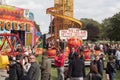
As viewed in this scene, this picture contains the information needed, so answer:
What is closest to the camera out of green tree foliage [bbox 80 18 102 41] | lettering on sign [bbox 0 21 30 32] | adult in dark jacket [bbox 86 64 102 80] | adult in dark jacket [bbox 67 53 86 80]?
adult in dark jacket [bbox 86 64 102 80]

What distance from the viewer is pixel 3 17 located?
1377 inches

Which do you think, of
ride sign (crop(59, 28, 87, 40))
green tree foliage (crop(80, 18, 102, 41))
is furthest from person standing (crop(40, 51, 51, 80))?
green tree foliage (crop(80, 18, 102, 41))

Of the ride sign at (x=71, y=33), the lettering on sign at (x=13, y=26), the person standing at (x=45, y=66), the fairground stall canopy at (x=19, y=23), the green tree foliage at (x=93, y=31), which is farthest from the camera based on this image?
the green tree foliage at (x=93, y=31)

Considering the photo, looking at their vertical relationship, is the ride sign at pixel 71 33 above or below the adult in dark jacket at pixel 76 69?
above

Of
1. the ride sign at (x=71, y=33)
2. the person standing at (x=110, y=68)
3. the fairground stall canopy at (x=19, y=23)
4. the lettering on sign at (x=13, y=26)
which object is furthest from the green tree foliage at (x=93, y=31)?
the person standing at (x=110, y=68)

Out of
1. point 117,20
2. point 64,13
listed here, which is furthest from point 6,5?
point 117,20

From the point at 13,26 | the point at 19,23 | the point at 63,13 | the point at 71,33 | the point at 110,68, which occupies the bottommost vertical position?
the point at 110,68

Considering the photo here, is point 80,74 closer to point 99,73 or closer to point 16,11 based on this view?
point 99,73

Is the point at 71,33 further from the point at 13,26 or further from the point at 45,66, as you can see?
the point at 13,26

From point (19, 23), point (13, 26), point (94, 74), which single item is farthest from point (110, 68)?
point (19, 23)

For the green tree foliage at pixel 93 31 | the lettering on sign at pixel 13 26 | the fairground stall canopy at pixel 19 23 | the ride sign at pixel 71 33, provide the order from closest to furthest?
1. the ride sign at pixel 71 33
2. the lettering on sign at pixel 13 26
3. the fairground stall canopy at pixel 19 23
4. the green tree foliage at pixel 93 31

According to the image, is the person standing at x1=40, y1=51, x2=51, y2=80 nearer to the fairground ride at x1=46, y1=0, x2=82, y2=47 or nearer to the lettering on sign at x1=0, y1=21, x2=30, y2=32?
the lettering on sign at x1=0, y1=21, x2=30, y2=32

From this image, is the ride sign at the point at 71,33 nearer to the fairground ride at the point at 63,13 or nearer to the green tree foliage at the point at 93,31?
the fairground ride at the point at 63,13

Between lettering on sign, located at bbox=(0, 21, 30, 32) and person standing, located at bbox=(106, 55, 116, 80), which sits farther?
lettering on sign, located at bbox=(0, 21, 30, 32)
